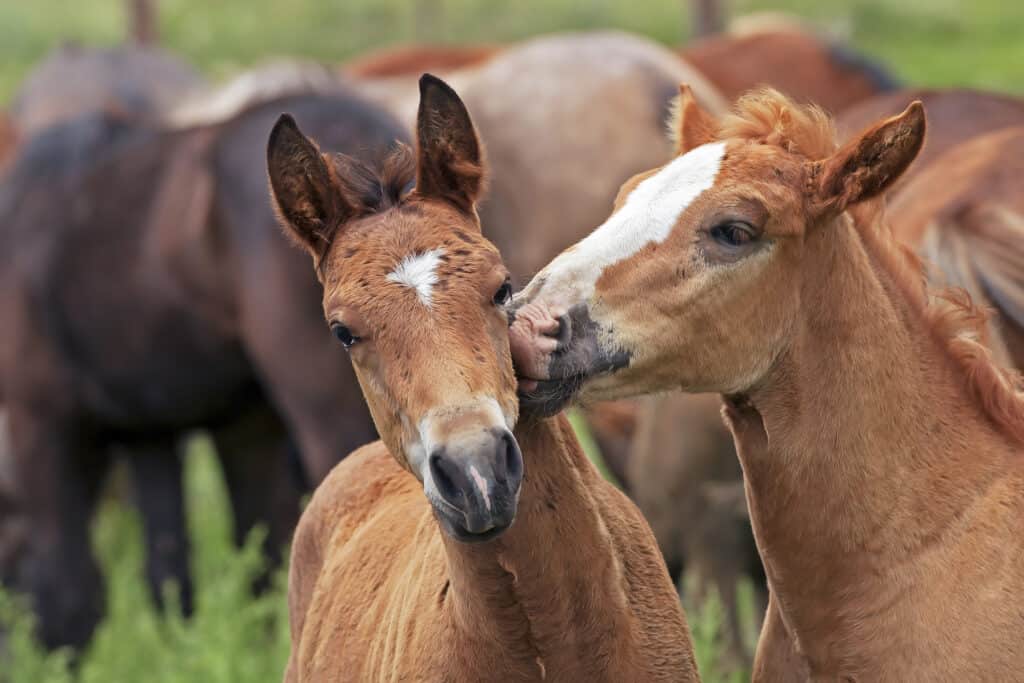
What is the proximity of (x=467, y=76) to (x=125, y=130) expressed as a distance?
252 centimetres

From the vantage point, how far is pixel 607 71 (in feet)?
28.7

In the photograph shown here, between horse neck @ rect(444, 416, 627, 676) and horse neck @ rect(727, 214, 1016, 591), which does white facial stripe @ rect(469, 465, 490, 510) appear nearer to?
horse neck @ rect(444, 416, 627, 676)

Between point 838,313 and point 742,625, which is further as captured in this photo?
point 742,625

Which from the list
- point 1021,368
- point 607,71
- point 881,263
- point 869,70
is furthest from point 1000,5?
point 881,263

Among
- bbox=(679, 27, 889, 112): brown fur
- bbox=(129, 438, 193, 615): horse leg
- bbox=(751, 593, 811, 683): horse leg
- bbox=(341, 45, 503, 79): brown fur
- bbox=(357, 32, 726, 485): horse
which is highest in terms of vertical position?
bbox=(751, 593, 811, 683): horse leg

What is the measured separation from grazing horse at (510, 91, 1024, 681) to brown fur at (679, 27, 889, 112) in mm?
6285

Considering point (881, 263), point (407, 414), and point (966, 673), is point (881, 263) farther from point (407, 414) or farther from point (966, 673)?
point (407, 414)

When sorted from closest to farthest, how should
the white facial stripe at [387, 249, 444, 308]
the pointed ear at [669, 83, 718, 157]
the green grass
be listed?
1. the white facial stripe at [387, 249, 444, 308]
2. the pointed ear at [669, 83, 718, 157]
3. the green grass

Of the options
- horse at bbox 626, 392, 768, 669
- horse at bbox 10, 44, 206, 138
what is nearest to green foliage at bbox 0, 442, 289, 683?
horse at bbox 626, 392, 768, 669

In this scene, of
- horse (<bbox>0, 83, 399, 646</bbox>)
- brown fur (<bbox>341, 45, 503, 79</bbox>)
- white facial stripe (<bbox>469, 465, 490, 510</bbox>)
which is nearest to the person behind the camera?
white facial stripe (<bbox>469, 465, 490, 510</bbox>)

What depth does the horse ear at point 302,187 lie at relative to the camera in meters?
3.51

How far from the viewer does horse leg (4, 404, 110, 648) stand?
7.10 meters

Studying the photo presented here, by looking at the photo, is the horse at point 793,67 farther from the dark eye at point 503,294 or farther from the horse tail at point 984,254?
the dark eye at point 503,294

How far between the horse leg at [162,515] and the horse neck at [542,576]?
432cm
